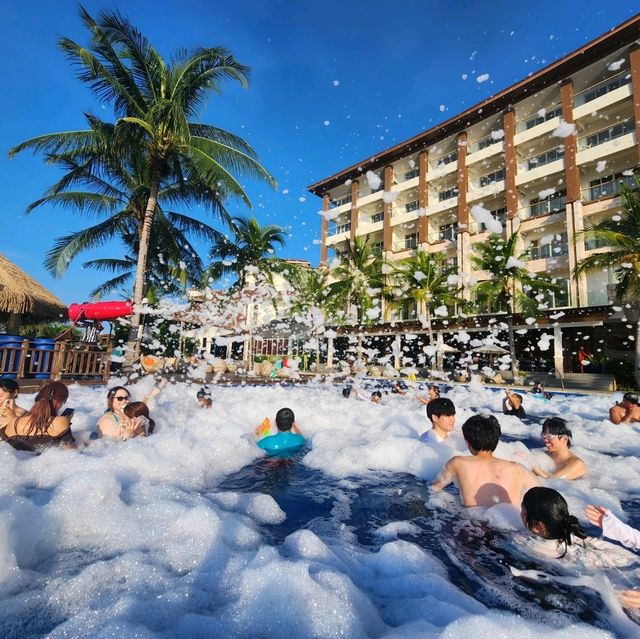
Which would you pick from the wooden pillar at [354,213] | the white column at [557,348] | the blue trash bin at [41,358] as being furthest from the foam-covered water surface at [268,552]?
the wooden pillar at [354,213]

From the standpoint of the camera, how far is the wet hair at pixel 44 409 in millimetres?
4766

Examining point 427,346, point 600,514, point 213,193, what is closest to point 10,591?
point 600,514

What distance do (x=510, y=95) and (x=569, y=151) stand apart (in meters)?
6.38

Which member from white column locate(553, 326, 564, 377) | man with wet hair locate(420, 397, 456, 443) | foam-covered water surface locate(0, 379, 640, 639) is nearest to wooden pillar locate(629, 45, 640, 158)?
white column locate(553, 326, 564, 377)

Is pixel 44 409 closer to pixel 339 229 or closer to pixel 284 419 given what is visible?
pixel 284 419

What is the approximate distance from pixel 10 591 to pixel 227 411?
6341 millimetres

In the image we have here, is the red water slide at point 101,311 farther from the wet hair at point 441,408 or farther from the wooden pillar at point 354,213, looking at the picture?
the wooden pillar at point 354,213

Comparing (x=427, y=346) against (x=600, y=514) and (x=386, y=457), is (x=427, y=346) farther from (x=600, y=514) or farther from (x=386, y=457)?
(x=600, y=514)

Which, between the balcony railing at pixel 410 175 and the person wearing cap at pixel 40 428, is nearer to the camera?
the person wearing cap at pixel 40 428

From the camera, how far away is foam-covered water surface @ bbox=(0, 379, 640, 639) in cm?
211

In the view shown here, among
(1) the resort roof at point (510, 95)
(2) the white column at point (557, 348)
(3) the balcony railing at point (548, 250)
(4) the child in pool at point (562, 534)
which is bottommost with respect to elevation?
(4) the child in pool at point (562, 534)

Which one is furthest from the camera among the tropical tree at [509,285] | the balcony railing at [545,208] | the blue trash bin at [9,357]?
the balcony railing at [545,208]

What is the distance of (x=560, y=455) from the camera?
15.9 feet

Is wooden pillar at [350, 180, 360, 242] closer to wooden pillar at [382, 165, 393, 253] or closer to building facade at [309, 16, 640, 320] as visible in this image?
building facade at [309, 16, 640, 320]
